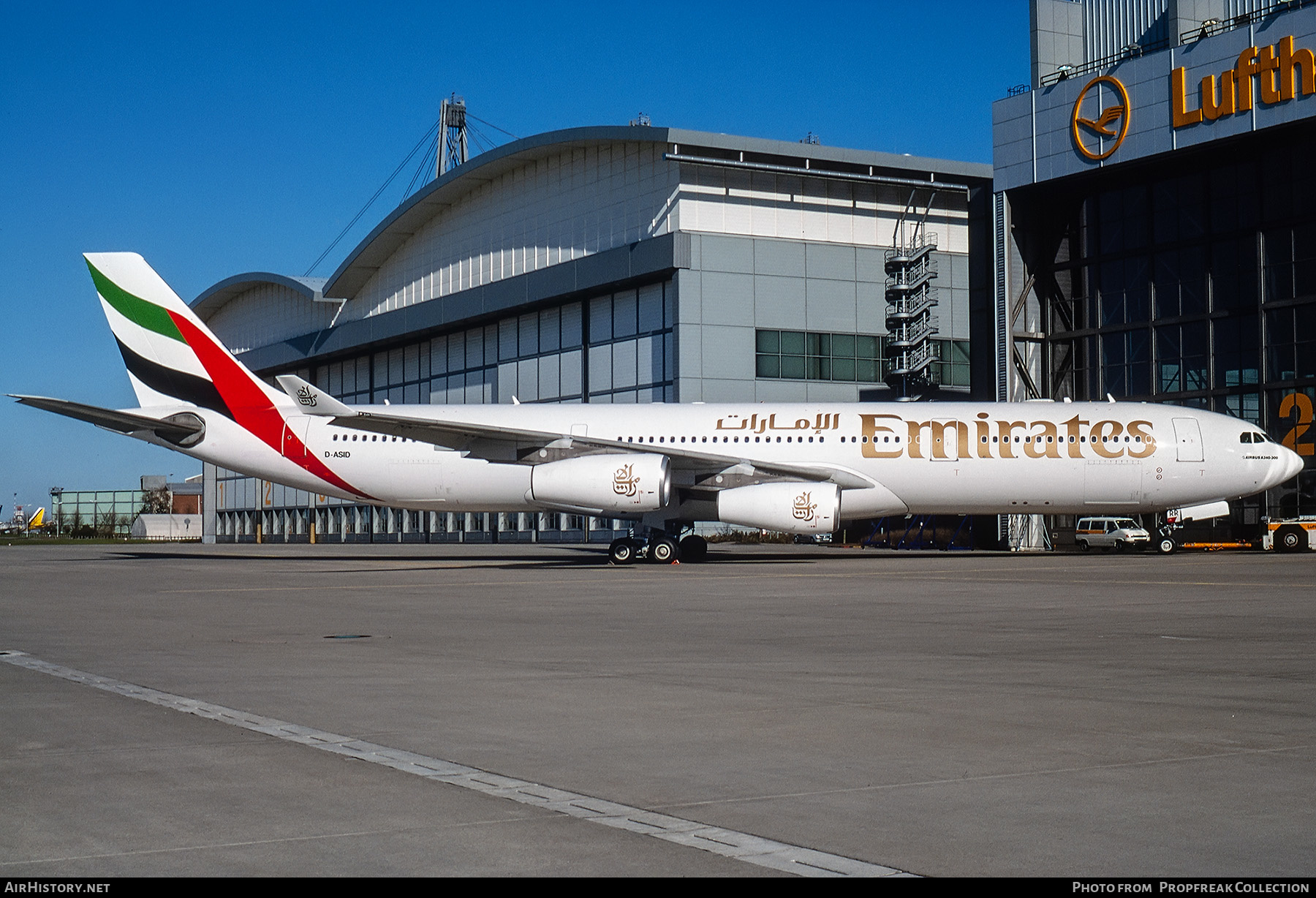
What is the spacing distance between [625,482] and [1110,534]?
18.1 m

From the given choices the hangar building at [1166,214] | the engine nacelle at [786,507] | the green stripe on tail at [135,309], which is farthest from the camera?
the hangar building at [1166,214]

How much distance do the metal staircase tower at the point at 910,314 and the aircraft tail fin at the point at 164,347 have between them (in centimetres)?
2791

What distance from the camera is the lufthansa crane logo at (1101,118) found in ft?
134

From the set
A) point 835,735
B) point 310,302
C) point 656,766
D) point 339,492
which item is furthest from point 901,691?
point 310,302

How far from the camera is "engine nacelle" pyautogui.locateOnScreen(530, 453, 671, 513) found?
96.2 ft

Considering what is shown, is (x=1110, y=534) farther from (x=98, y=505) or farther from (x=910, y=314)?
(x=98, y=505)

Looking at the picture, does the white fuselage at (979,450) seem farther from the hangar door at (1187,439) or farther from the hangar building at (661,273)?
the hangar building at (661,273)

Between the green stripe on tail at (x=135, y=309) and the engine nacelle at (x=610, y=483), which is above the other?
the green stripe on tail at (x=135, y=309)

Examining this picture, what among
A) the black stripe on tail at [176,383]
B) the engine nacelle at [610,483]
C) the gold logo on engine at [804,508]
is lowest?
the gold logo on engine at [804,508]

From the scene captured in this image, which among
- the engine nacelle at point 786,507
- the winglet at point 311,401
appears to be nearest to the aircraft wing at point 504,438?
the winglet at point 311,401

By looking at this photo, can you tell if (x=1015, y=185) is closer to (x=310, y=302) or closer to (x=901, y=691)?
(x=901, y=691)

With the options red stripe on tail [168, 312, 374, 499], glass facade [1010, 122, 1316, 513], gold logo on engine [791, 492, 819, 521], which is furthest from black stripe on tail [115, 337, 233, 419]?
glass facade [1010, 122, 1316, 513]

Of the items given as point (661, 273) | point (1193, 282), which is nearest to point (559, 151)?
point (661, 273)

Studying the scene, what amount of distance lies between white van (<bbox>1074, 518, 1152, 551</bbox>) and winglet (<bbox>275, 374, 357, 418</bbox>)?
23.5m
